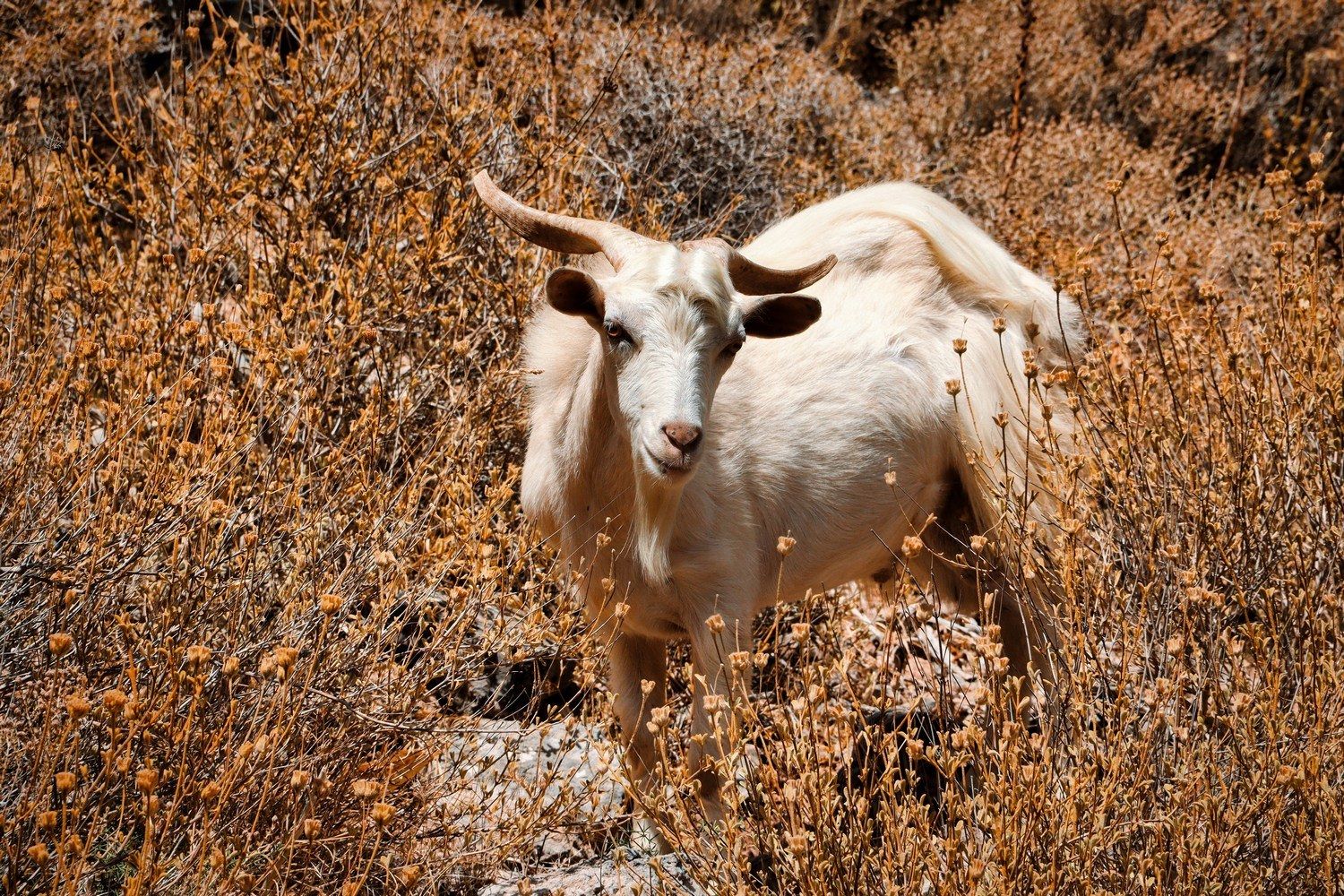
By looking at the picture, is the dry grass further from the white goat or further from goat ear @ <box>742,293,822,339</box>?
goat ear @ <box>742,293,822,339</box>

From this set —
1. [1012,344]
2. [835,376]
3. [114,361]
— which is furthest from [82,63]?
[1012,344]

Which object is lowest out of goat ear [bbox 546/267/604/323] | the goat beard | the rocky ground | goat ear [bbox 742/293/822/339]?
the rocky ground

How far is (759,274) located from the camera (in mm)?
3430

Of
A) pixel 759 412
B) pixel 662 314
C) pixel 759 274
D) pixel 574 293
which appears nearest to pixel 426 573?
pixel 574 293

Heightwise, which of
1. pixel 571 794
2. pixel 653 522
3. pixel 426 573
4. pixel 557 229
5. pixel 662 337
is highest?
pixel 557 229

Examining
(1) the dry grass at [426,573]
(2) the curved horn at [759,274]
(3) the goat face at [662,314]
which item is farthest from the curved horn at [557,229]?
(1) the dry grass at [426,573]

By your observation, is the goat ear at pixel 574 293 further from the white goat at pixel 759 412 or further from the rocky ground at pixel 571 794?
the rocky ground at pixel 571 794

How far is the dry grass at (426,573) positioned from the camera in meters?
2.18

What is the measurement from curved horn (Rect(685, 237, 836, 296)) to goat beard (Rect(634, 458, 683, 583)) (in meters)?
0.67

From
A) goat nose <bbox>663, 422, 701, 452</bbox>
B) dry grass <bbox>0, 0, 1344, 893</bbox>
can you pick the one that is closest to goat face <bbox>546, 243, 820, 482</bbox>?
goat nose <bbox>663, 422, 701, 452</bbox>

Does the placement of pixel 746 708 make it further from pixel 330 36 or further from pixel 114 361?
pixel 330 36

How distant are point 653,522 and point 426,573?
0.67 meters

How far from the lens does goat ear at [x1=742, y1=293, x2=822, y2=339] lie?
3391mm

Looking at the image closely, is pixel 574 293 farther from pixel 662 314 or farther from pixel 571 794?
pixel 571 794
